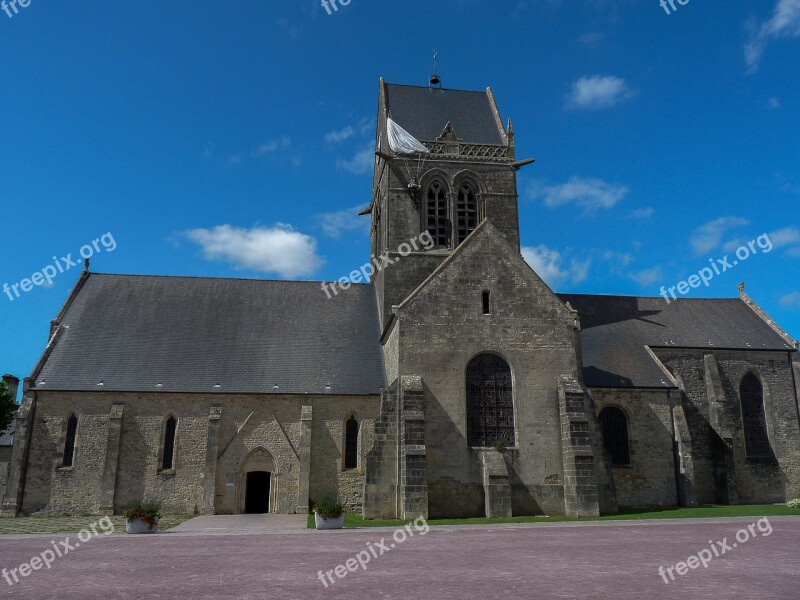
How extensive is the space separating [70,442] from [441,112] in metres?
24.3

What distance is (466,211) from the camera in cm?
3198

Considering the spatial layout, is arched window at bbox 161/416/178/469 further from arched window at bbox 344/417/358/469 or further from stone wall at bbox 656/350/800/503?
stone wall at bbox 656/350/800/503

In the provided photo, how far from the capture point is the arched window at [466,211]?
3162cm

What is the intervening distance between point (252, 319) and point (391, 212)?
8.59 m

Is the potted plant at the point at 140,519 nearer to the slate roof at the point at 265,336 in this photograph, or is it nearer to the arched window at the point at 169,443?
the arched window at the point at 169,443

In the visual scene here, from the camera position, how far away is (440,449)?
23641mm

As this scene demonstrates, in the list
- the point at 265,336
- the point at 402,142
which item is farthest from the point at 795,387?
the point at 265,336

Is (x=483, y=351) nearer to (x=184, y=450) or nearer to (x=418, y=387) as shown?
(x=418, y=387)

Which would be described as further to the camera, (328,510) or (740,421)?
(740,421)

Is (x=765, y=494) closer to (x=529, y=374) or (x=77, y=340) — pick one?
(x=529, y=374)

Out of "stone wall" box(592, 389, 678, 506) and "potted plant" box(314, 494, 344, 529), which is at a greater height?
"stone wall" box(592, 389, 678, 506)

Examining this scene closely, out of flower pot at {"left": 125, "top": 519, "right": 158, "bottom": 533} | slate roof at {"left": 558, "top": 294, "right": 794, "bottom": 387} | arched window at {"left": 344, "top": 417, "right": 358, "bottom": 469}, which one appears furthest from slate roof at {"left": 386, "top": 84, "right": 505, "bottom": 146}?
flower pot at {"left": 125, "top": 519, "right": 158, "bottom": 533}

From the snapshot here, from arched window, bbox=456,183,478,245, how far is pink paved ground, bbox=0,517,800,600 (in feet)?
55.9

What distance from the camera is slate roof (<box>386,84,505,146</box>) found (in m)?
33.6
